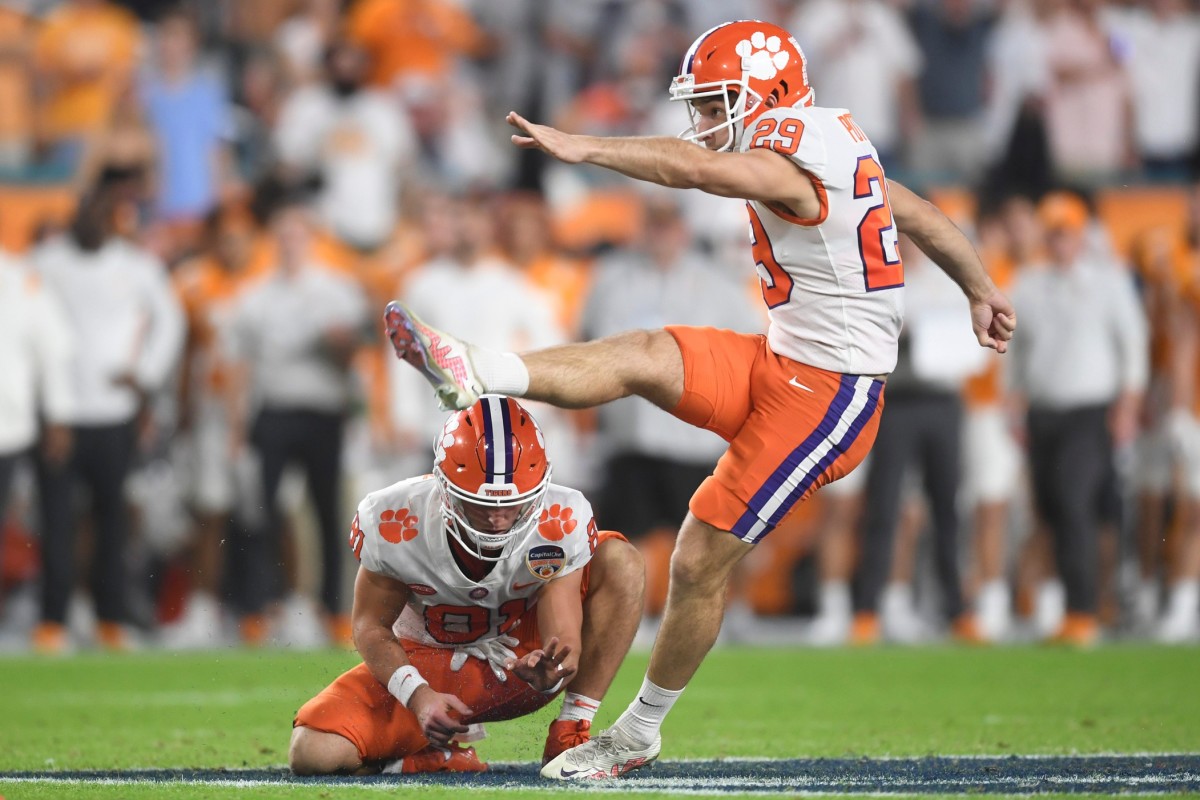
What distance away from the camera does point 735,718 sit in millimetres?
7238

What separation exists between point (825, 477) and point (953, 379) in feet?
16.8

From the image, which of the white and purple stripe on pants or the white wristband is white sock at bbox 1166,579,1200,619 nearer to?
the white and purple stripe on pants

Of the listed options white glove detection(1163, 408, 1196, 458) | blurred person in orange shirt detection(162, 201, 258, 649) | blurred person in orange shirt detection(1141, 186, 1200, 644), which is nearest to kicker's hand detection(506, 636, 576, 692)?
blurred person in orange shirt detection(162, 201, 258, 649)

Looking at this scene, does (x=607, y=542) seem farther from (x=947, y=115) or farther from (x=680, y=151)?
(x=947, y=115)

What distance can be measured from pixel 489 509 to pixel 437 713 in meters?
0.58

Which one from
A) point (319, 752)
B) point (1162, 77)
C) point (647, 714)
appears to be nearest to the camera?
point (319, 752)

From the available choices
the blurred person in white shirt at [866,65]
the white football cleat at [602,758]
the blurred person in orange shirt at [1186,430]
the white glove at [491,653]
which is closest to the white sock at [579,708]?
the white football cleat at [602,758]

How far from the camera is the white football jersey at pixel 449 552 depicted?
5430 mm

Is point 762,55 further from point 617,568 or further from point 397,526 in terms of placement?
point 397,526

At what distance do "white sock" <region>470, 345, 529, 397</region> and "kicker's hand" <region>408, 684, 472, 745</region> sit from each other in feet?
2.98

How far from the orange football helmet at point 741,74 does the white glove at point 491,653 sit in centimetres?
165

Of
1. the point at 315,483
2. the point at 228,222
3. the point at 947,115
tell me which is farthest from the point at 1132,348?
the point at 228,222

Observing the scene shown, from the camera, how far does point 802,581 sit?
11.6m

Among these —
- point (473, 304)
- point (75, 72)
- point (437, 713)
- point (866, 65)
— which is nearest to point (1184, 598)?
point (866, 65)
